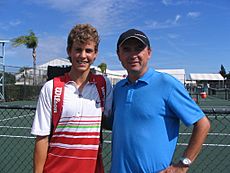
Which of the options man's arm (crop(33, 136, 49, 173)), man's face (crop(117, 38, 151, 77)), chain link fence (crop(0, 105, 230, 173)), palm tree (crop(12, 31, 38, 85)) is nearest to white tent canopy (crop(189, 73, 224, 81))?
palm tree (crop(12, 31, 38, 85))

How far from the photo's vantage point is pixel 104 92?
8.38 feet

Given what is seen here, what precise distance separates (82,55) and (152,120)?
2.26 feet

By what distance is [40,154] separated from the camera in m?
2.41

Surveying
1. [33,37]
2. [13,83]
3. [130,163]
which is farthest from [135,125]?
[33,37]

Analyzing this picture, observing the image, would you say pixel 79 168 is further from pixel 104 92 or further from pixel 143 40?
pixel 143 40

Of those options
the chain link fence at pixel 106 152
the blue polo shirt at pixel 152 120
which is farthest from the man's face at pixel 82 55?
the chain link fence at pixel 106 152

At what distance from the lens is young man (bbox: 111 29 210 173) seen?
225 cm

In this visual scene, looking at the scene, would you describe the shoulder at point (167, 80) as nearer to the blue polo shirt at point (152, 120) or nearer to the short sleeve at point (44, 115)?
the blue polo shirt at point (152, 120)

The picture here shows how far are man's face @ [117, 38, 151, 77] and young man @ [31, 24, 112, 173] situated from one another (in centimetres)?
24

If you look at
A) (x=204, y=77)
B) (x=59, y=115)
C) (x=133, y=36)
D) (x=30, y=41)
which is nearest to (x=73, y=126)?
(x=59, y=115)

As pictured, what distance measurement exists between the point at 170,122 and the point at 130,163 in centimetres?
41

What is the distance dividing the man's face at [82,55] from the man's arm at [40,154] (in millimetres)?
583

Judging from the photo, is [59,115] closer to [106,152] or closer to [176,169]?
[176,169]

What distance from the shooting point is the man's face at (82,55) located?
7.84 ft
